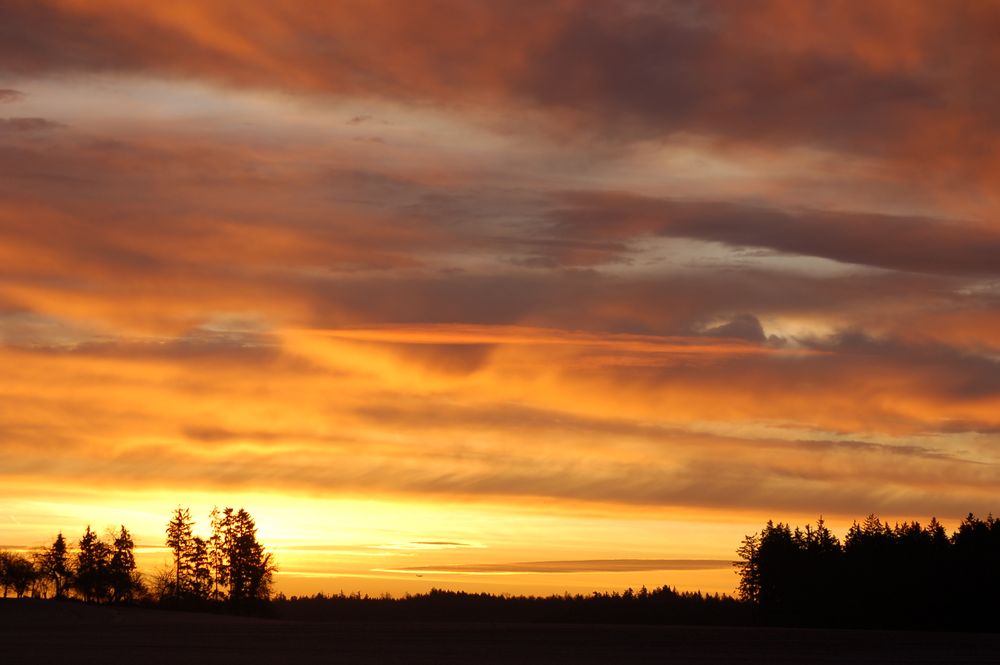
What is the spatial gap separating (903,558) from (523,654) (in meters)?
128

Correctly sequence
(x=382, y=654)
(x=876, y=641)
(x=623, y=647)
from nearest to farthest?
(x=382, y=654) → (x=623, y=647) → (x=876, y=641)

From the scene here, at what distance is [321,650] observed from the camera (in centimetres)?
8138

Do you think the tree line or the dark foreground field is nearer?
the dark foreground field

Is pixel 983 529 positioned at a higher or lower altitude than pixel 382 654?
higher

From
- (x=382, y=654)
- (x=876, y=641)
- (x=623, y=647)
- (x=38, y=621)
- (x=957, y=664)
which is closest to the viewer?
(x=957, y=664)

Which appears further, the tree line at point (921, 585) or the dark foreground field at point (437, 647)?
the tree line at point (921, 585)

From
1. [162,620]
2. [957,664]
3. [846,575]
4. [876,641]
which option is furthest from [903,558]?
[957,664]

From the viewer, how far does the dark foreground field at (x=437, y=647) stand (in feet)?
238

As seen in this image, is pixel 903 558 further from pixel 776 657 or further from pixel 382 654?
pixel 382 654

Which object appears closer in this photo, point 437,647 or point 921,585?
point 437,647

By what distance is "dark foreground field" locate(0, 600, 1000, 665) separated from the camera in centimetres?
7262

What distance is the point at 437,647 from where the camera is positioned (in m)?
86.0

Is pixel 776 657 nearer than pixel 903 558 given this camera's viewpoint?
Yes

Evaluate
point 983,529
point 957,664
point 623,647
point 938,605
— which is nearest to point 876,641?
point 623,647
